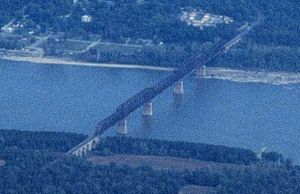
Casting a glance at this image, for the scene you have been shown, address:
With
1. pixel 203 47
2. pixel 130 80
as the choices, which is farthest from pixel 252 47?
pixel 130 80

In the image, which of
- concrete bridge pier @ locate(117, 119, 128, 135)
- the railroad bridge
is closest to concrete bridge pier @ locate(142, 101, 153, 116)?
the railroad bridge

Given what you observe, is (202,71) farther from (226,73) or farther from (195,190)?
(195,190)

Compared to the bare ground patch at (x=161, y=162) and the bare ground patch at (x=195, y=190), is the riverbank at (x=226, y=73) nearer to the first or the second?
the bare ground patch at (x=161, y=162)

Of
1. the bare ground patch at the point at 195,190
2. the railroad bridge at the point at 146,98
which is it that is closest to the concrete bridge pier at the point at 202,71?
the railroad bridge at the point at 146,98

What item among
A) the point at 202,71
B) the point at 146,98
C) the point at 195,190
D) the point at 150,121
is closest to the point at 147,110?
the point at 146,98

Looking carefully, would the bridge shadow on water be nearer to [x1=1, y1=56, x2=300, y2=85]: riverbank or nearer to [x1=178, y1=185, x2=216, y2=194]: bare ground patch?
[x1=1, y1=56, x2=300, y2=85]: riverbank

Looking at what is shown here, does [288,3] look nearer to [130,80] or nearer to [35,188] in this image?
[130,80]
